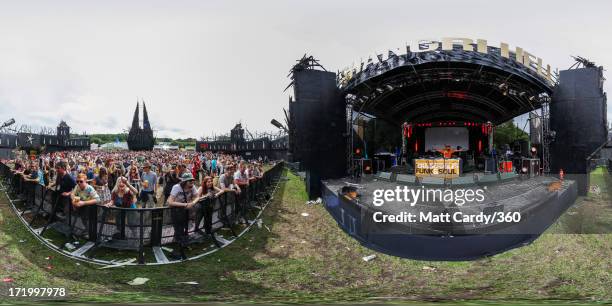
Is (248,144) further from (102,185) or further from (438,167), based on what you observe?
(102,185)

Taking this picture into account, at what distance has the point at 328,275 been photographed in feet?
20.5

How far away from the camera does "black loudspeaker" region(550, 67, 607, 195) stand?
13.3 metres

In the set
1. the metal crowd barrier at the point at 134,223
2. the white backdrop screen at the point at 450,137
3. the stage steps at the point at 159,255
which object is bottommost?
the stage steps at the point at 159,255

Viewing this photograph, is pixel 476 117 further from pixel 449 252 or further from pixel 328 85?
pixel 449 252

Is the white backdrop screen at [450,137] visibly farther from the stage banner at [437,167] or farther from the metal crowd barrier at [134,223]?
the metal crowd barrier at [134,223]

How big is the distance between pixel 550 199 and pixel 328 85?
8107 mm

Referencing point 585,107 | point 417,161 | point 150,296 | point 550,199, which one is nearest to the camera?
point 150,296

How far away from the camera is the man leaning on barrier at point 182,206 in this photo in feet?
22.4

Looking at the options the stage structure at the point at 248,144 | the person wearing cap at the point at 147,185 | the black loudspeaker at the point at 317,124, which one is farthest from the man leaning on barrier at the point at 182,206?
the stage structure at the point at 248,144

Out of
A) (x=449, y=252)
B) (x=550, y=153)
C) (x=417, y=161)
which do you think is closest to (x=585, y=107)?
(x=550, y=153)

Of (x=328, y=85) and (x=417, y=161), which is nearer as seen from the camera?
(x=328, y=85)

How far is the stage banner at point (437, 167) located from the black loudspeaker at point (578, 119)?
377 cm


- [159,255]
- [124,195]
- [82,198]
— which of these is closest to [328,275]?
[159,255]

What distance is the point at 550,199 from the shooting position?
9320 mm
